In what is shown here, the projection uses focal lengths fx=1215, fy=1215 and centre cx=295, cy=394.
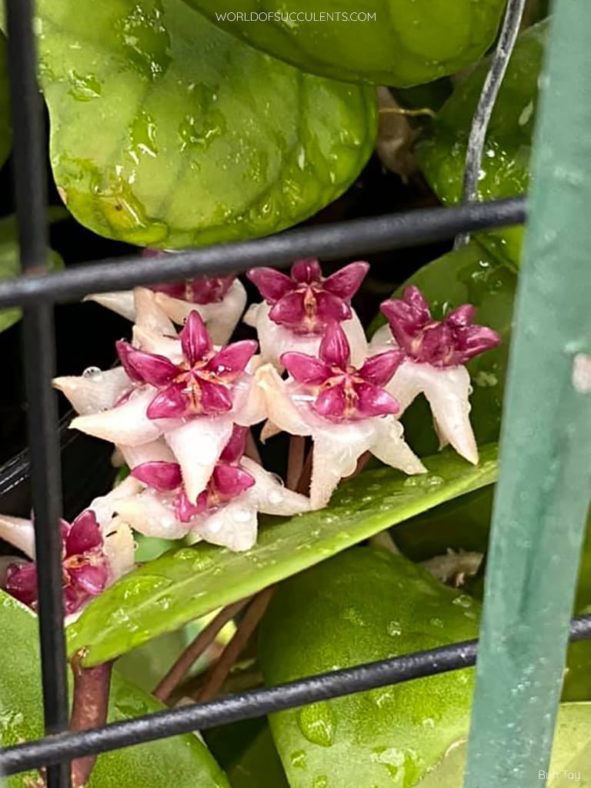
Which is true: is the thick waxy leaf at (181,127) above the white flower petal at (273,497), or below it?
above

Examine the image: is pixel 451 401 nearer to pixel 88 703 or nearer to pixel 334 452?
pixel 334 452

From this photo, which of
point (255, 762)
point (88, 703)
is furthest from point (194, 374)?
point (255, 762)

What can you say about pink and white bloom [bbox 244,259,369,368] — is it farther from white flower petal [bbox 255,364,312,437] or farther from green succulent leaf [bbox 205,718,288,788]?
green succulent leaf [bbox 205,718,288,788]

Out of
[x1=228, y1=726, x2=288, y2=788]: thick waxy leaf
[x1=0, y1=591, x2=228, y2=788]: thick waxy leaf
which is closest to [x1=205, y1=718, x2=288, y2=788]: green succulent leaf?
[x1=228, y1=726, x2=288, y2=788]: thick waxy leaf

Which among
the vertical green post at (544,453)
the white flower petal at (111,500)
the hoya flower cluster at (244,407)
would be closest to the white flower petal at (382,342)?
the hoya flower cluster at (244,407)

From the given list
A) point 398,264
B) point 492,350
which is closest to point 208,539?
point 492,350

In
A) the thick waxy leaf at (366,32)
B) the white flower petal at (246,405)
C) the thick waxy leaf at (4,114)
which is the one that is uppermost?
the thick waxy leaf at (366,32)

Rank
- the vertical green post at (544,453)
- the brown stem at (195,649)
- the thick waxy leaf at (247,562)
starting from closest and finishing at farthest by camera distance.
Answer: the vertical green post at (544,453), the thick waxy leaf at (247,562), the brown stem at (195,649)

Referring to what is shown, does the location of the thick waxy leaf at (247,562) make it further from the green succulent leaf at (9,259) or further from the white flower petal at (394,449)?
the green succulent leaf at (9,259)
